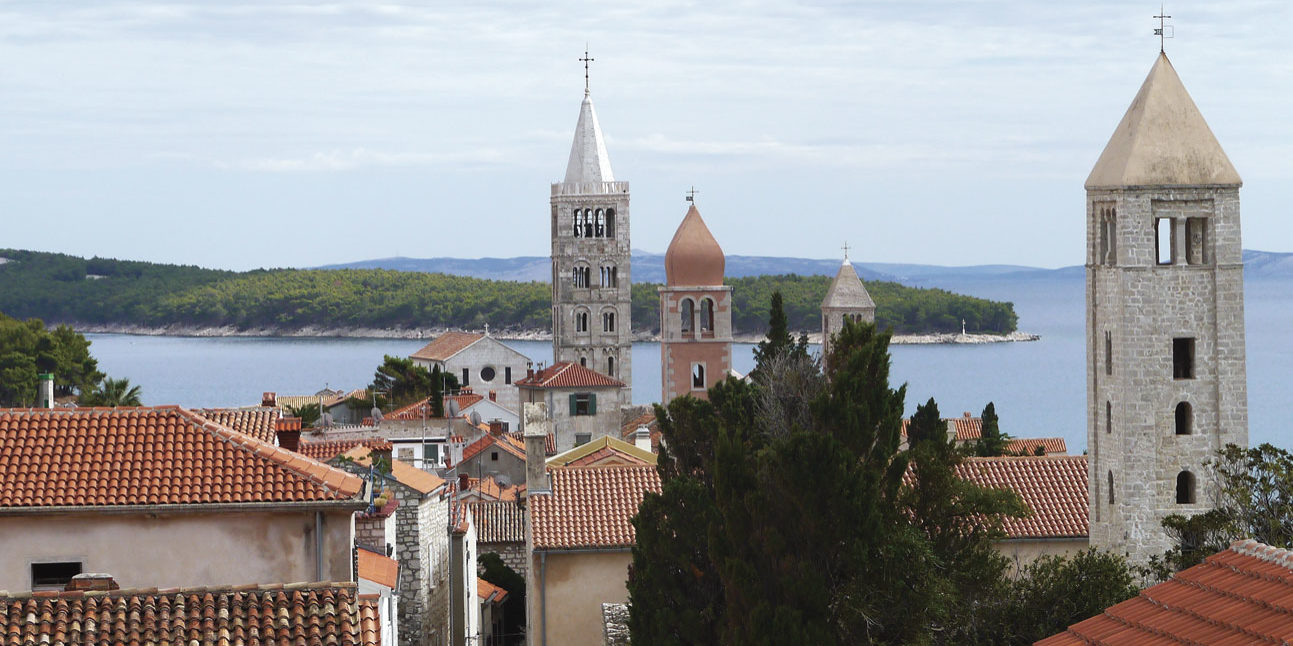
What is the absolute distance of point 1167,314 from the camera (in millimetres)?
27469

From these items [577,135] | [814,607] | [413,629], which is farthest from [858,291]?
[814,607]

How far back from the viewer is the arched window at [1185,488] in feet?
90.5

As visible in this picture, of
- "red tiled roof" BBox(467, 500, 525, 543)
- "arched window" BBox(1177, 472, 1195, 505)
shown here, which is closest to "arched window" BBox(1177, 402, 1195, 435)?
"arched window" BBox(1177, 472, 1195, 505)

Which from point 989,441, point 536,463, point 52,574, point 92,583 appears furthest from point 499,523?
point 92,583

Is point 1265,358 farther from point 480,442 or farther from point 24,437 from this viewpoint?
point 24,437

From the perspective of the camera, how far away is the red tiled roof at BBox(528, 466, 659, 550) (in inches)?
1063

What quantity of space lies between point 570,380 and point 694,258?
25.2 feet

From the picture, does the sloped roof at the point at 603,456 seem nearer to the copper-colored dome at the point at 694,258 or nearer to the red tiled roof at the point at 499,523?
the red tiled roof at the point at 499,523

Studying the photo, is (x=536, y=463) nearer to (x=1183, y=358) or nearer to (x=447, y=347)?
(x=1183, y=358)

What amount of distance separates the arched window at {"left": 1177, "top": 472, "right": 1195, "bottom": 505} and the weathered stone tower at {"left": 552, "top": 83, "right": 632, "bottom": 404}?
5571cm

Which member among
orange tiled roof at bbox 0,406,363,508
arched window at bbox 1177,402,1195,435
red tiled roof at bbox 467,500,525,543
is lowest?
red tiled roof at bbox 467,500,525,543

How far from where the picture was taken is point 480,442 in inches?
2120

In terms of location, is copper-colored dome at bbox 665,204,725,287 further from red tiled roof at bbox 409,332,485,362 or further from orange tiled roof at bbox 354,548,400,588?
orange tiled roof at bbox 354,548,400,588

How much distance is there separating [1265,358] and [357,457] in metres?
160
